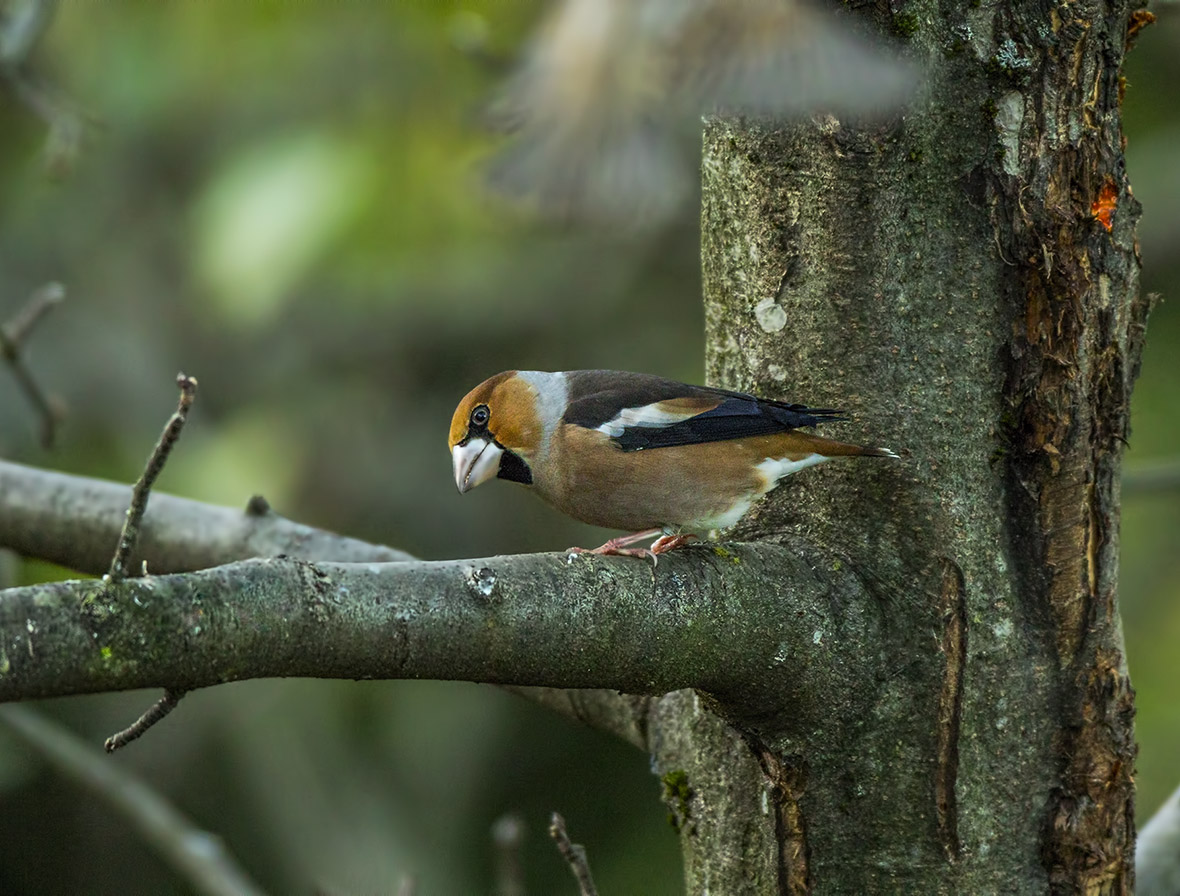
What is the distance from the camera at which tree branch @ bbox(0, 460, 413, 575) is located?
3510 mm

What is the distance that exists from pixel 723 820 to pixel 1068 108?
1.72 m

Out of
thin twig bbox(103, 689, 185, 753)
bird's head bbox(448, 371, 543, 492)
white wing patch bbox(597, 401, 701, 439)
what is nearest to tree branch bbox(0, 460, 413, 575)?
bird's head bbox(448, 371, 543, 492)

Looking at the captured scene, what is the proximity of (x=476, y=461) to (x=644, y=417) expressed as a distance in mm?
530

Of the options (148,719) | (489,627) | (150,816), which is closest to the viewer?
(148,719)

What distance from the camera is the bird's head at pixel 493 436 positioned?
3.73 metres

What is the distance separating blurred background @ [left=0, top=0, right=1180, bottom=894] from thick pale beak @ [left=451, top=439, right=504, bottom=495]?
5.46 ft

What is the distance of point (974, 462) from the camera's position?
2.86 metres

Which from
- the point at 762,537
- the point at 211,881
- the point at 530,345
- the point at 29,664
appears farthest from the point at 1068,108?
the point at 530,345

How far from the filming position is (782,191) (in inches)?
115

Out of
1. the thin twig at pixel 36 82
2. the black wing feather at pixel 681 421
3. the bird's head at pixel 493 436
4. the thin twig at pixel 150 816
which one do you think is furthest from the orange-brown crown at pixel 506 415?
the thin twig at pixel 36 82

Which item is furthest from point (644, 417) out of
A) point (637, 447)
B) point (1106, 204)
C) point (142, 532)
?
point (142, 532)

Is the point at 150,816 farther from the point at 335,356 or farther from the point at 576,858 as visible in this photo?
the point at 335,356

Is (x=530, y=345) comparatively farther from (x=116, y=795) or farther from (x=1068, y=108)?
(x=1068, y=108)

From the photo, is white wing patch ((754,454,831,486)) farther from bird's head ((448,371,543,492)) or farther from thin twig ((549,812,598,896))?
thin twig ((549,812,598,896))
